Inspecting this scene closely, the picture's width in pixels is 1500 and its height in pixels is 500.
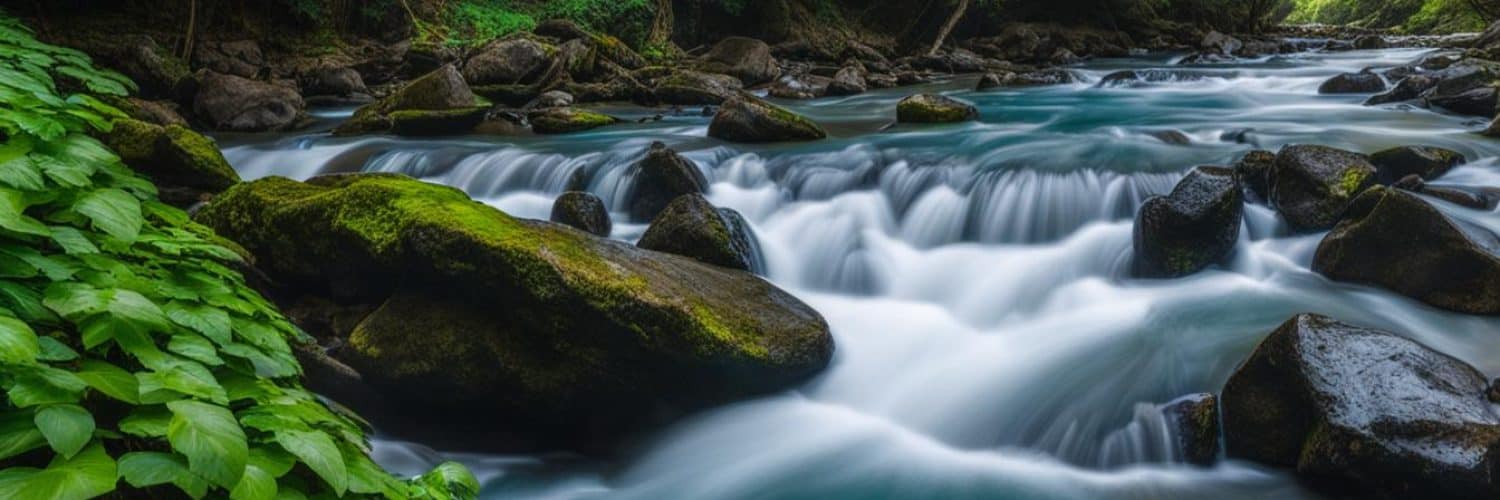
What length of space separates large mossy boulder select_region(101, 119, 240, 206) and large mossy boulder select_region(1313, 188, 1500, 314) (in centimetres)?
751

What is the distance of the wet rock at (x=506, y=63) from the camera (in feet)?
Result: 43.8

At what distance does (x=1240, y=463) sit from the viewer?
3406mm

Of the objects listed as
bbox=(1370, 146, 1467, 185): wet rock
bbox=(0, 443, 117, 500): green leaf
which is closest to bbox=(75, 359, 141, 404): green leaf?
bbox=(0, 443, 117, 500): green leaf

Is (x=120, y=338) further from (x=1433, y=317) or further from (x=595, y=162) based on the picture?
(x=595, y=162)

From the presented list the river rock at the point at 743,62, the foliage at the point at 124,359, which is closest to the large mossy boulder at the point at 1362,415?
the foliage at the point at 124,359

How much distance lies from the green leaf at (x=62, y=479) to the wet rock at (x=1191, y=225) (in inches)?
208

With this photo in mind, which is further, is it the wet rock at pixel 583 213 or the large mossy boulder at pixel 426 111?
the large mossy boulder at pixel 426 111

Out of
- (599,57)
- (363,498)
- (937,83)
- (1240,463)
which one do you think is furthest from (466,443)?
(937,83)

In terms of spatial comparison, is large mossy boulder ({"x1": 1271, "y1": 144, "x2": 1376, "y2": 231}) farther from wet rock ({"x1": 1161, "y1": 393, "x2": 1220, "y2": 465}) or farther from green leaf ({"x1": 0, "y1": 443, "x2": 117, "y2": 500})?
green leaf ({"x1": 0, "y1": 443, "x2": 117, "y2": 500})

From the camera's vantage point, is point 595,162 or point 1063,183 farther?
point 595,162

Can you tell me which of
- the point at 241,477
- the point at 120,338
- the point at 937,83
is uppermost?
the point at 120,338

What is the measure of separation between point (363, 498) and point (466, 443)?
2255 millimetres

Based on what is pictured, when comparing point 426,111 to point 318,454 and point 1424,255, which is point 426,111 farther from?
point 1424,255

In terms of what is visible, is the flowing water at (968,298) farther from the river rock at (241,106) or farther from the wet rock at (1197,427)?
the river rock at (241,106)
